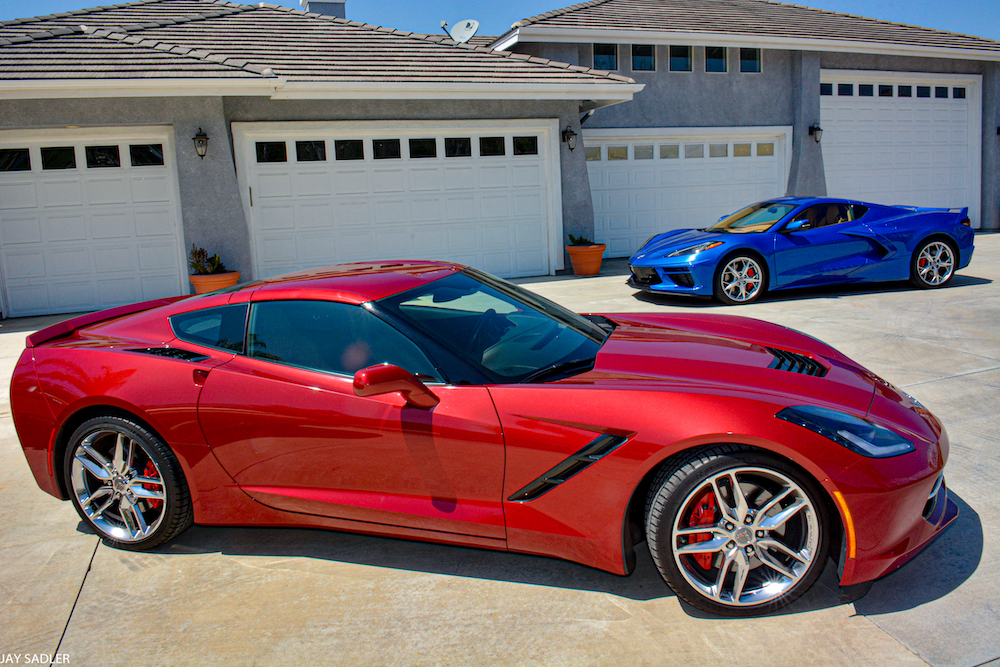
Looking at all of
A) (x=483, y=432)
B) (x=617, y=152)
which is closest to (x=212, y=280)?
(x=617, y=152)

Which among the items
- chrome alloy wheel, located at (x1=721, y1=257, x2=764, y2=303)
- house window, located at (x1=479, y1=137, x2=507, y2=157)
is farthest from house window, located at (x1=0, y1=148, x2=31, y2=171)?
chrome alloy wheel, located at (x1=721, y1=257, x2=764, y2=303)

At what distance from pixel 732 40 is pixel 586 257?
6.07 m

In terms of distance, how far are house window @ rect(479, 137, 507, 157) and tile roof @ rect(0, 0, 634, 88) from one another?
43.0 inches

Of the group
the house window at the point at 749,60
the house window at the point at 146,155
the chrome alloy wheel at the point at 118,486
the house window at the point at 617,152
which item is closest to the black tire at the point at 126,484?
the chrome alloy wheel at the point at 118,486

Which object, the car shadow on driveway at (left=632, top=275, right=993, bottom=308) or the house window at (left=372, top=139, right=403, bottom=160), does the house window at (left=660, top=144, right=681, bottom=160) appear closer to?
the car shadow on driveway at (left=632, top=275, right=993, bottom=308)

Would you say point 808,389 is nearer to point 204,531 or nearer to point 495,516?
point 495,516

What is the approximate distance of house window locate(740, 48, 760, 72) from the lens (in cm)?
1517

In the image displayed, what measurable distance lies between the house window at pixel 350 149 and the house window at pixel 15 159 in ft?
14.1

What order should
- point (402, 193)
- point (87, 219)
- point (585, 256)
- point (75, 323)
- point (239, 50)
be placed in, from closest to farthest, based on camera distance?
point (75, 323), point (87, 219), point (239, 50), point (402, 193), point (585, 256)

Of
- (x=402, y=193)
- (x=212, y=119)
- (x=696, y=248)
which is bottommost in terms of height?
(x=696, y=248)

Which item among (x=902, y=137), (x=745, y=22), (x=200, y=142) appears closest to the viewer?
(x=200, y=142)

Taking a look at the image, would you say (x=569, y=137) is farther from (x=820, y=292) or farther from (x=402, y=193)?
(x=820, y=292)

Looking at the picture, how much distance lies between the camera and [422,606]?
283cm

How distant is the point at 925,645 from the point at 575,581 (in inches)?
48.3
